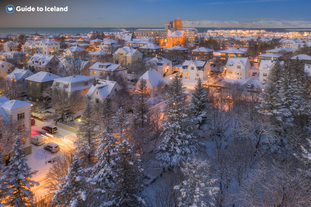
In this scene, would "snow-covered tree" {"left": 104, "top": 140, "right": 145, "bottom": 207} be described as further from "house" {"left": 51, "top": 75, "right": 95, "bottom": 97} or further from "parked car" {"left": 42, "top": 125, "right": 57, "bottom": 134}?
"house" {"left": 51, "top": 75, "right": 95, "bottom": 97}

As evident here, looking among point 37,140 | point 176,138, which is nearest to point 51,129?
point 37,140

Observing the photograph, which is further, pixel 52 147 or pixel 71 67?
pixel 71 67

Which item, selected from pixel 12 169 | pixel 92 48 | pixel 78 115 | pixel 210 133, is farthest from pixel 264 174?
pixel 92 48

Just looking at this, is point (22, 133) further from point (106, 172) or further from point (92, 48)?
point (92, 48)

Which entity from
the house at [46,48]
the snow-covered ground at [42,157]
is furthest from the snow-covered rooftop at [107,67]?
the house at [46,48]

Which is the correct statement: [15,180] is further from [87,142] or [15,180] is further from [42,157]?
[42,157]

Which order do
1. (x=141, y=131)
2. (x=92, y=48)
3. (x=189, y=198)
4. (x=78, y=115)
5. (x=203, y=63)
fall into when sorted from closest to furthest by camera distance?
1. (x=189, y=198)
2. (x=141, y=131)
3. (x=78, y=115)
4. (x=203, y=63)
5. (x=92, y=48)
